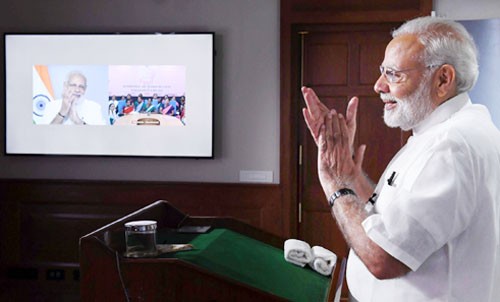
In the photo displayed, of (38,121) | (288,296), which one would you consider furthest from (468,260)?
(38,121)

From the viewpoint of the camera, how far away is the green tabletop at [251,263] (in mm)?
1948

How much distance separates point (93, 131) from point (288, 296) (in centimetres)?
314

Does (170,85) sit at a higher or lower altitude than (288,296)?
higher

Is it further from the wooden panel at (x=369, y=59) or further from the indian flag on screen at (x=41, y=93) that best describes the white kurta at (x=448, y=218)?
the indian flag on screen at (x=41, y=93)

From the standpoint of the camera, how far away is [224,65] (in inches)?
183

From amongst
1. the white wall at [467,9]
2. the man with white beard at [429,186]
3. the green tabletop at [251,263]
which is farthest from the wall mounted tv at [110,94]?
the man with white beard at [429,186]

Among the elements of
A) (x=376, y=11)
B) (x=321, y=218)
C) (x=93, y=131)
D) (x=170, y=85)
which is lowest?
(x=321, y=218)

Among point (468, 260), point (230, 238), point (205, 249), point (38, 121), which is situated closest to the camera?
point (468, 260)

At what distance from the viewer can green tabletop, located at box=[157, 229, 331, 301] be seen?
1.95 meters

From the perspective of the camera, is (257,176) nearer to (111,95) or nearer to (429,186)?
(111,95)

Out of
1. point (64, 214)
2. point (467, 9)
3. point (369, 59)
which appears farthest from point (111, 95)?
point (467, 9)

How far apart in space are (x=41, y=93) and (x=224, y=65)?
1.36 m

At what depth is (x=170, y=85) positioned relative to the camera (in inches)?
183

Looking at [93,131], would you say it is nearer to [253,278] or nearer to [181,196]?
[181,196]
